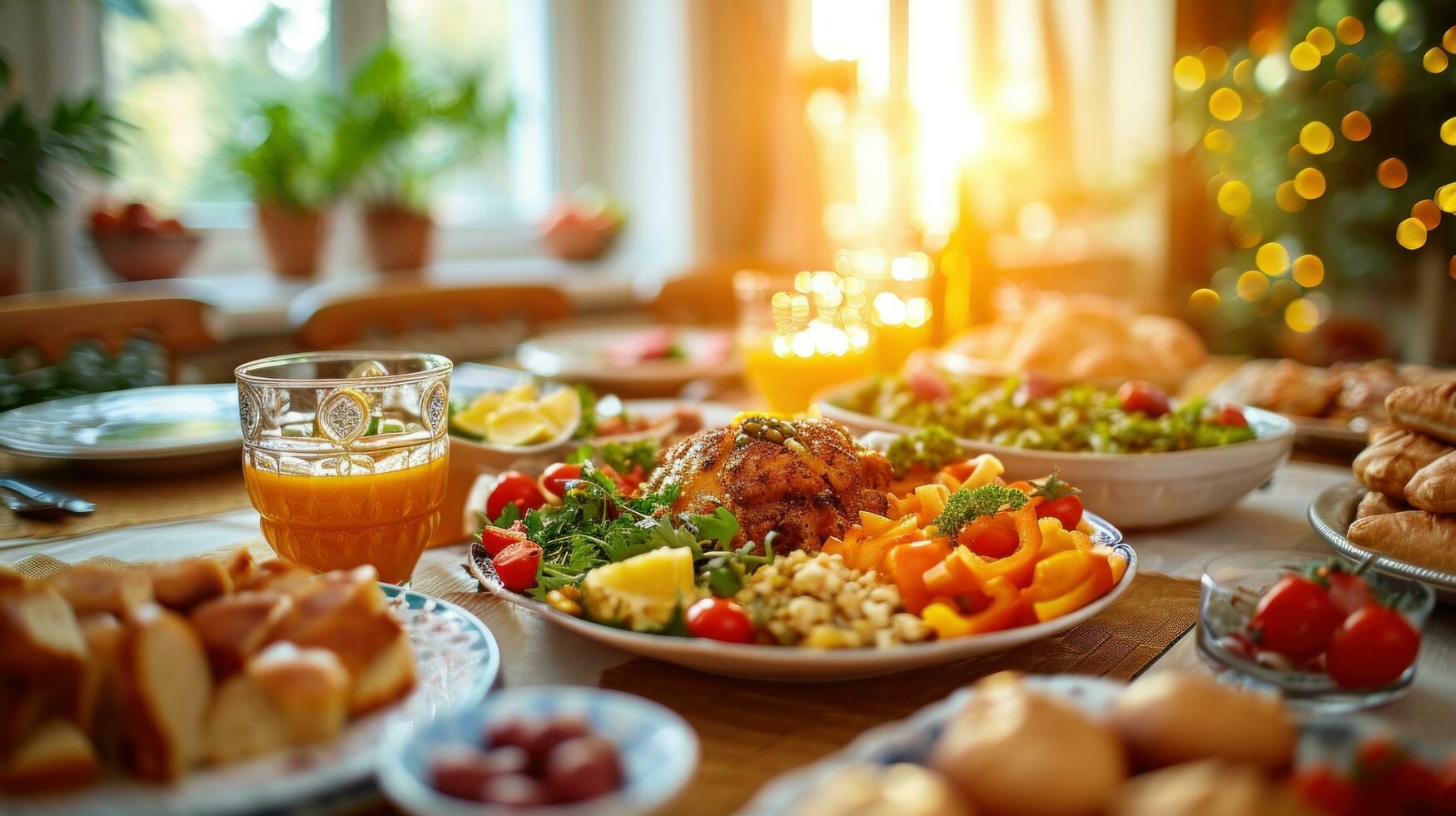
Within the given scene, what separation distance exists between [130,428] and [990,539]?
1539 millimetres

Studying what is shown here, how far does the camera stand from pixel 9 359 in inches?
97.0

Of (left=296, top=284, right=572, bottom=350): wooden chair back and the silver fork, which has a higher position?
(left=296, top=284, right=572, bottom=350): wooden chair back

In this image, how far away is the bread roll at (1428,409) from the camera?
137cm

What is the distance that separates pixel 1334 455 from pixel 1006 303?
1408 mm

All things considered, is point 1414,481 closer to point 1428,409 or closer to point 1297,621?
point 1428,409

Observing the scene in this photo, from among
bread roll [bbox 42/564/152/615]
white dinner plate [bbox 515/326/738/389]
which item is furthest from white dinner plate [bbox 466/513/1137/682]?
white dinner plate [bbox 515/326/738/389]

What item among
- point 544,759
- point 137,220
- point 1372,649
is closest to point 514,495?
point 544,759

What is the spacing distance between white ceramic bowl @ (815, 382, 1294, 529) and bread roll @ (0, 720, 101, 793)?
4.17ft

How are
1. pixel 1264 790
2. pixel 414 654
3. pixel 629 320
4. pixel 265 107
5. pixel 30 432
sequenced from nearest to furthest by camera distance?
1. pixel 1264 790
2. pixel 414 654
3. pixel 30 432
4. pixel 265 107
5. pixel 629 320

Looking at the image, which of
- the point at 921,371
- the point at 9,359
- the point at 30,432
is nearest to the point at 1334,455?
the point at 921,371

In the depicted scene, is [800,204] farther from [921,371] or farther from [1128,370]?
[921,371]

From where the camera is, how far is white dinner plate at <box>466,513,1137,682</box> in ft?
3.19

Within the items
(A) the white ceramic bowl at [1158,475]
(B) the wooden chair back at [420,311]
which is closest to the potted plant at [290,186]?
(B) the wooden chair back at [420,311]

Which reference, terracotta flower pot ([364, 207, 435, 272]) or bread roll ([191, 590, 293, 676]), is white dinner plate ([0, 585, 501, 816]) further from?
terracotta flower pot ([364, 207, 435, 272])
